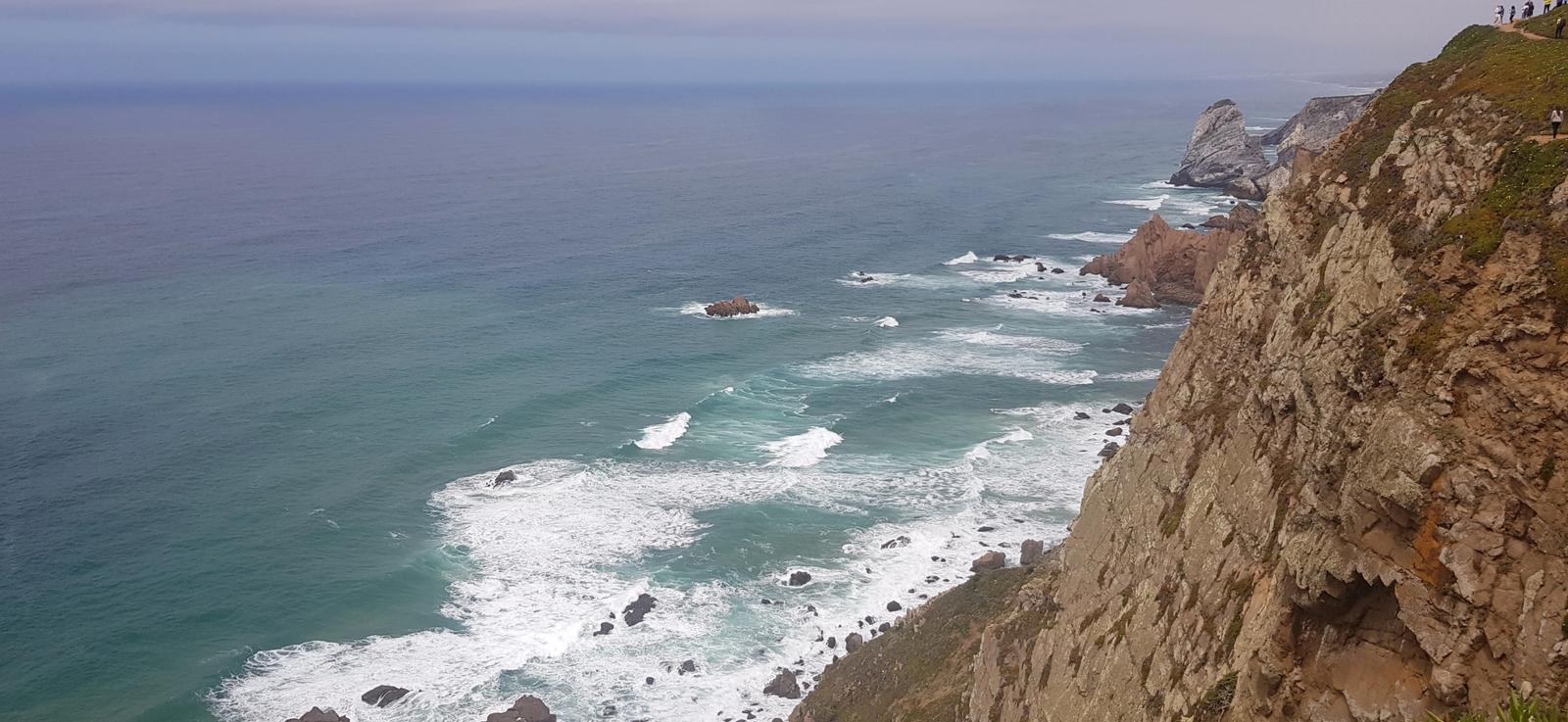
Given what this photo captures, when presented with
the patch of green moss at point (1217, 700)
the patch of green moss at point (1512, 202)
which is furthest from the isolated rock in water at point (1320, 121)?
the patch of green moss at point (1217, 700)

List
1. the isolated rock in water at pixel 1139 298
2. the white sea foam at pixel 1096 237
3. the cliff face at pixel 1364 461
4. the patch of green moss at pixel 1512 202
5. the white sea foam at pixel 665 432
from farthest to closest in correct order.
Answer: the white sea foam at pixel 1096 237
the isolated rock in water at pixel 1139 298
the white sea foam at pixel 665 432
the patch of green moss at pixel 1512 202
the cliff face at pixel 1364 461

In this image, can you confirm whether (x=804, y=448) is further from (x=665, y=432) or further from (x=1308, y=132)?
(x=1308, y=132)

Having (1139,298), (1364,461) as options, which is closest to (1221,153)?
(1139,298)

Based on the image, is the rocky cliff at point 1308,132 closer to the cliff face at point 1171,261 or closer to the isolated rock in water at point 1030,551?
the cliff face at point 1171,261

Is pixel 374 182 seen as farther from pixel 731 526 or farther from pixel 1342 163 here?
pixel 1342 163

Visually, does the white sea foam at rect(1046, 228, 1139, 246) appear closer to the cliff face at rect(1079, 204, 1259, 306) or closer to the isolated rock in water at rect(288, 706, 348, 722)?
the cliff face at rect(1079, 204, 1259, 306)
